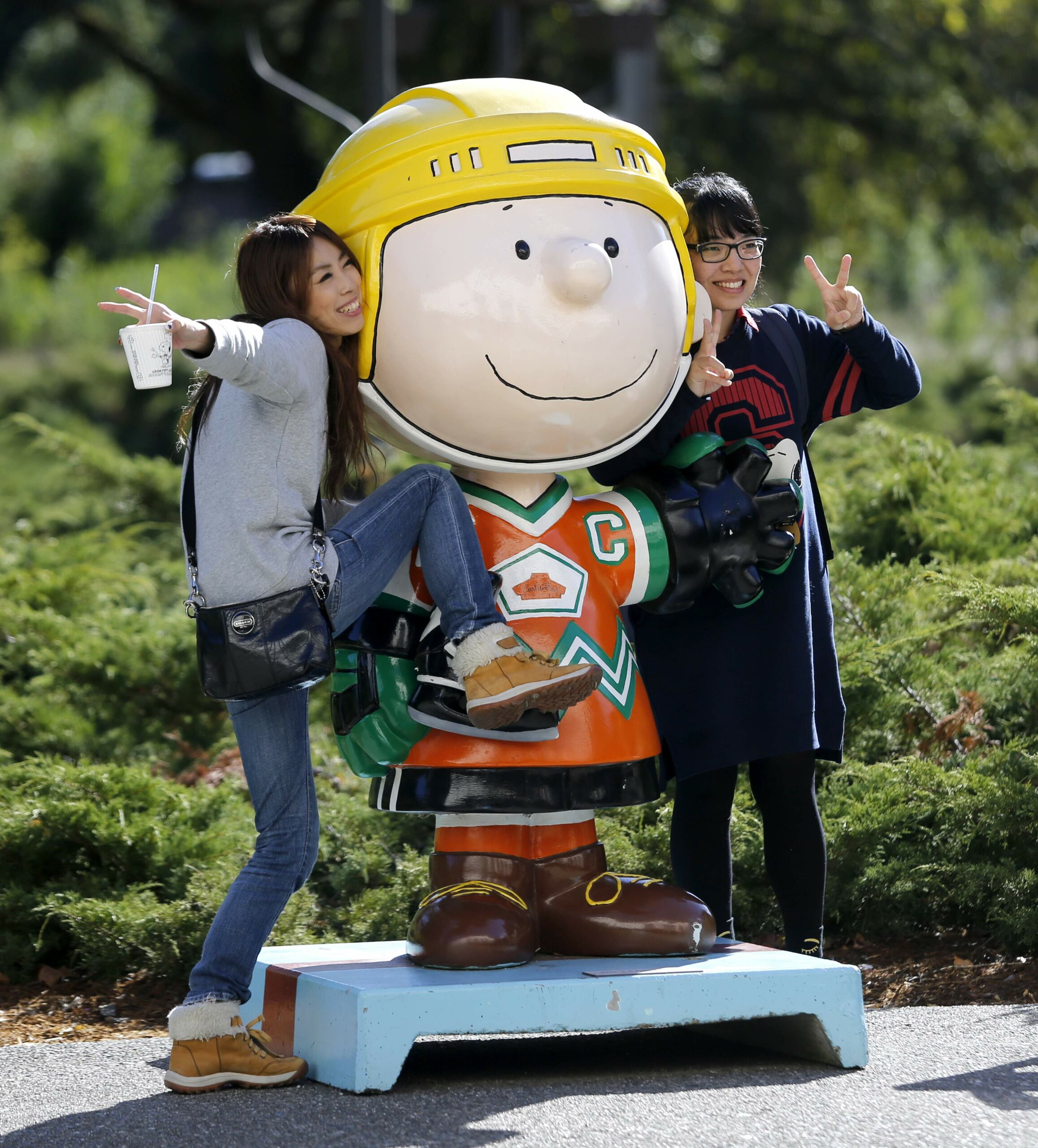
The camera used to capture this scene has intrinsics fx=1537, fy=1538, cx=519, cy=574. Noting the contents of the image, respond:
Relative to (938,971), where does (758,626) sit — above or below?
above

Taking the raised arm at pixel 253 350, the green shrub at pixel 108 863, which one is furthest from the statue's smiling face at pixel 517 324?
the green shrub at pixel 108 863

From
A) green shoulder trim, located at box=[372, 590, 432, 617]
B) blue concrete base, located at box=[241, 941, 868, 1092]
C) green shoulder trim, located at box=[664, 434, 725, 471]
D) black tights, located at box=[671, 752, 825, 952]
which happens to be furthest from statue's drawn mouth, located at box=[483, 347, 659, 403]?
blue concrete base, located at box=[241, 941, 868, 1092]

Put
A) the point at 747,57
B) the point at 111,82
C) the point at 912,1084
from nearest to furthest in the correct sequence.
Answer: the point at 912,1084
the point at 747,57
the point at 111,82

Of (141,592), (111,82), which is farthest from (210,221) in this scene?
(141,592)

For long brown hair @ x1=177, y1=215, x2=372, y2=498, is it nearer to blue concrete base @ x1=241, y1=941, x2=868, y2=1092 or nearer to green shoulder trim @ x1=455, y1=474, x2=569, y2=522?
green shoulder trim @ x1=455, y1=474, x2=569, y2=522

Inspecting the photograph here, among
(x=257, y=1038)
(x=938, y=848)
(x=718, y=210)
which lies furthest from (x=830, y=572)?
(x=257, y=1038)

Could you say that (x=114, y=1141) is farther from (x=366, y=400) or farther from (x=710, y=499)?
(x=710, y=499)

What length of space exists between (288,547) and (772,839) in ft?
4.58

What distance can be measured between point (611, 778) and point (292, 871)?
0.73 meters

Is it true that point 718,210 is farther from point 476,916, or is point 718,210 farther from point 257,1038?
point 257,1038

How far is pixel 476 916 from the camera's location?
10.7 feet

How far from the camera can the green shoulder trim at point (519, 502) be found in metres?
3.50

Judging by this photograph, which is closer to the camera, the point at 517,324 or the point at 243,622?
the point at 243,622

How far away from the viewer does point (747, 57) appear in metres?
14.3
